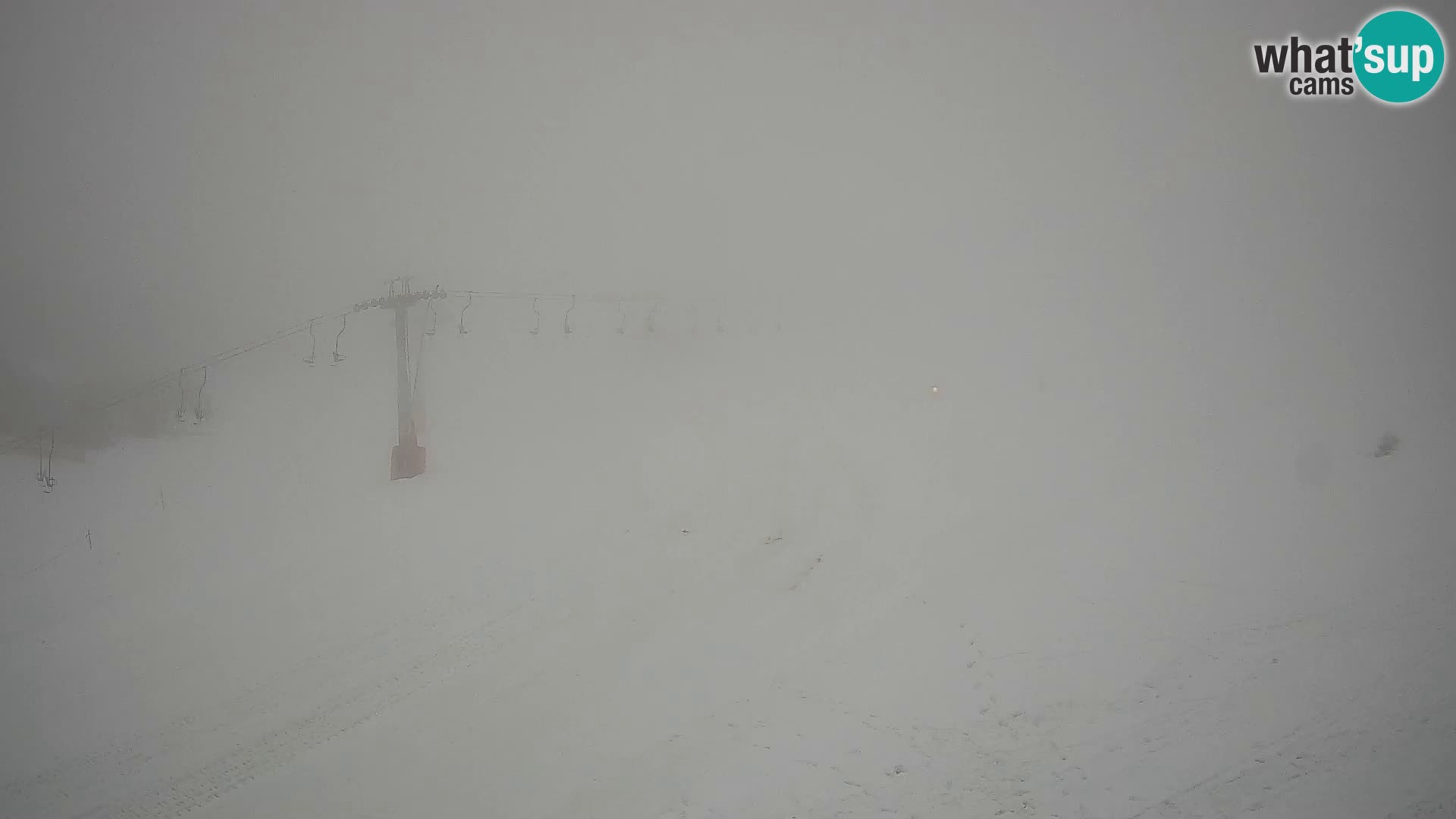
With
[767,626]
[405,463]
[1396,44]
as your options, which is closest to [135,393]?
[405,463]

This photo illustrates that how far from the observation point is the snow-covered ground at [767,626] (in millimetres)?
11531

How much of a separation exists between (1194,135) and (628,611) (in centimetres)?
10699

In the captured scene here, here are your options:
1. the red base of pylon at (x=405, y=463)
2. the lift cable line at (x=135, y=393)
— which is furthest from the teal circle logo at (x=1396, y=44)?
the lift cable line at (x=135, y=393)

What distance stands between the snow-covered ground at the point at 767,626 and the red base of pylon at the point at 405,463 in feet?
1.98

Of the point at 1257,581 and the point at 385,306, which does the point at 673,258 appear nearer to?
the point at 385,306

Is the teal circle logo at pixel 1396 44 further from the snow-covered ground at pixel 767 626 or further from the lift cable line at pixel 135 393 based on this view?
the lift cable line at pixel 135 393

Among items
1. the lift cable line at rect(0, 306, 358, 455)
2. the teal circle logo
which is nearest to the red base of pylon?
the lift cable line at rect(0, 306, 358, 455)

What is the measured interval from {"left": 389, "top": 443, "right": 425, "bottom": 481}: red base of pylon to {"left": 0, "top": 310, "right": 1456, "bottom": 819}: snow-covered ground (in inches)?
23.8

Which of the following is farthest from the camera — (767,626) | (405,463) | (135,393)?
(405,463)

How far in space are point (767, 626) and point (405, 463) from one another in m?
19.5

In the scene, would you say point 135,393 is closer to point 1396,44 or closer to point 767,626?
point 767,626

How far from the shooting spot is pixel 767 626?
1694 centimetres

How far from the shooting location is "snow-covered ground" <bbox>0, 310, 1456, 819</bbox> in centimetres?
1153

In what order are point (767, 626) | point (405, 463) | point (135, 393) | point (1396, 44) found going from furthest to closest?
point (1396, 44) → point (405, 463) → point (135, 393) → point (767, 626)
